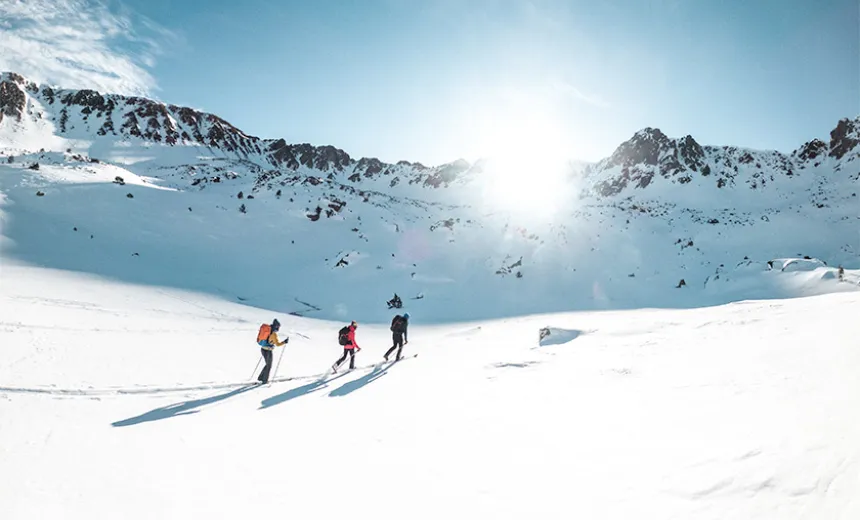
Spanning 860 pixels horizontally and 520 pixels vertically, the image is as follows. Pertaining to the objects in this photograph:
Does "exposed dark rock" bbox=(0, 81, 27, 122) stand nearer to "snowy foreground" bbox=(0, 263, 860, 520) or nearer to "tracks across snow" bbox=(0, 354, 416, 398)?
"snowy foreground" bbox=(0, 263, 860, 520)

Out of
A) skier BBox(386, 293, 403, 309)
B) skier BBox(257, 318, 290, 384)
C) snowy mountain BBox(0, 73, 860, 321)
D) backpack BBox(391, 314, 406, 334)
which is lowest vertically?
skier BBox(257, 318, 290, 384)

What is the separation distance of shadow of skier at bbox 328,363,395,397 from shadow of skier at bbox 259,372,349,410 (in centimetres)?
58

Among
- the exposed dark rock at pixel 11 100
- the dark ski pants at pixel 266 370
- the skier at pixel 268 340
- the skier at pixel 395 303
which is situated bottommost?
the dark ski pants at pixel 266 370

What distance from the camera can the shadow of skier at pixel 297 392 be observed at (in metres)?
8.19

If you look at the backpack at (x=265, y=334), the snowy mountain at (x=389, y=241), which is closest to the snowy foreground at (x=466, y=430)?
the backpack at (x=265, y=334)

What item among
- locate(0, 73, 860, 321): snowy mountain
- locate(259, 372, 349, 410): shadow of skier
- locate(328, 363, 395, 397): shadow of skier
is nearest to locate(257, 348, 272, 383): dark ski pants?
locate(259, 372, 349, 410): shadow of skier

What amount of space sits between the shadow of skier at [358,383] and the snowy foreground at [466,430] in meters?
0.09

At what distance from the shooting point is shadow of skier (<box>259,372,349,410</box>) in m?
8.19

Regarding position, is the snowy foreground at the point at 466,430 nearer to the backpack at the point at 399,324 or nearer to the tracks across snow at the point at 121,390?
the tracks across snow at the point at 121,390

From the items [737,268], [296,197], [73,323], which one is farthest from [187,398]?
[737,268]

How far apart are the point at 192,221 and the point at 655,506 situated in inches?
1313

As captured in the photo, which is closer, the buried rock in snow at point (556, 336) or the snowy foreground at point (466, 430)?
the snowy foreground at point (466, 430)

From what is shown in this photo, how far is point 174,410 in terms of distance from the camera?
287 inches

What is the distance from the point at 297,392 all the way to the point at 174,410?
2.52 m
